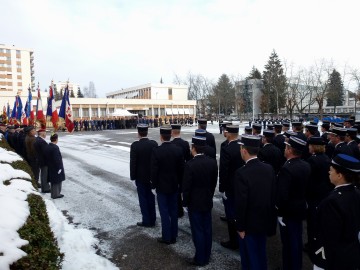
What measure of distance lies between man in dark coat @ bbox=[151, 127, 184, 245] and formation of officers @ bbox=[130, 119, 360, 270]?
2 centimetres

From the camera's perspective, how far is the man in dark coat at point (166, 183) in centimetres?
543

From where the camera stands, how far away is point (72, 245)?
5.26 m

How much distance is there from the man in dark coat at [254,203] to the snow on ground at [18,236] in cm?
221

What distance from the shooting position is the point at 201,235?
15.1 feet

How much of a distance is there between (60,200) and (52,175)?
0.74m

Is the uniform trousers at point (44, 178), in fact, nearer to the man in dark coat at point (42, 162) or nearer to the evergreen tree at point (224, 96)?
the man in dark coat at point (42, 162)

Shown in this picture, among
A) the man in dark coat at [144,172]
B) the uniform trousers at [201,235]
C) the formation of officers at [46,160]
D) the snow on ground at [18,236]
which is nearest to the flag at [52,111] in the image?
the formation of officers at [46,160]

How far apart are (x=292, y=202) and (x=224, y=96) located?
267 ft

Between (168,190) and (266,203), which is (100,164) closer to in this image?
(168,190)

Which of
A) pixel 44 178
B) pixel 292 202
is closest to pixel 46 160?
pixel 44 178

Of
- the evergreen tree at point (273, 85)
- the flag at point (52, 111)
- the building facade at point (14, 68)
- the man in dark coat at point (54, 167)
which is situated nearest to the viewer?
the man in dark coat at point (54, 167)

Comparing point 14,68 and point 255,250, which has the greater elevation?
point 14,68

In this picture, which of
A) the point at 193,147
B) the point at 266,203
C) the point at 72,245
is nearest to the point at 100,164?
the point at 72,245

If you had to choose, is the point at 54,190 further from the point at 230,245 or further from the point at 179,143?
the point at 230,245
